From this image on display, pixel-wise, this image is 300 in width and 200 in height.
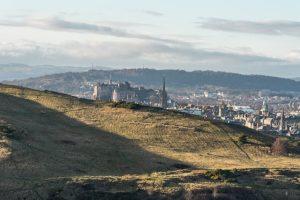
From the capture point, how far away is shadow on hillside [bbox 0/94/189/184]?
66.3m

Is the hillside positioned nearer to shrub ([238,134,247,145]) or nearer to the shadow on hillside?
the shadow on hillside

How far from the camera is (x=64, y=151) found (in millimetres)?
79062

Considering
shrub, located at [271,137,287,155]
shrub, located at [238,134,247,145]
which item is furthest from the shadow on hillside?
shrub, located at [271,137,287,155]

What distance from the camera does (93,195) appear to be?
58344 millimetres

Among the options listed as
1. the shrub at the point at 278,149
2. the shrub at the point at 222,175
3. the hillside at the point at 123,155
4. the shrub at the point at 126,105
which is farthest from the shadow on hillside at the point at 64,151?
the shrub at the point at 278,149

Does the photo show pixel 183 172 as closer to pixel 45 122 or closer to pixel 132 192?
pixel 132 192

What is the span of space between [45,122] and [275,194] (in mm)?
46788

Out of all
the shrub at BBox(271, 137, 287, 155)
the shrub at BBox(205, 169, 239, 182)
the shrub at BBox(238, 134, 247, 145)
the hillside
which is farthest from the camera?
the shrub at BBox(238, 134, 247, 145)

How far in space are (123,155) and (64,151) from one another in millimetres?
7746

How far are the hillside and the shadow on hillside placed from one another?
0.12 meters

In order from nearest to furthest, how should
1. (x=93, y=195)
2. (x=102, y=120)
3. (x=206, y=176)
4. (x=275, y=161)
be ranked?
(x=93, y=195)
(x=206, y=176)
(x=275, y=161)
(x=102, y=120)

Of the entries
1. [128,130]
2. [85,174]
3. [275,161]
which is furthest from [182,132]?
[85,174]

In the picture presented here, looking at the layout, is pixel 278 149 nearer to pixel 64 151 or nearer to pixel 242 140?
pixel 242 140

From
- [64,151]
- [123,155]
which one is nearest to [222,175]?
[123,155]
